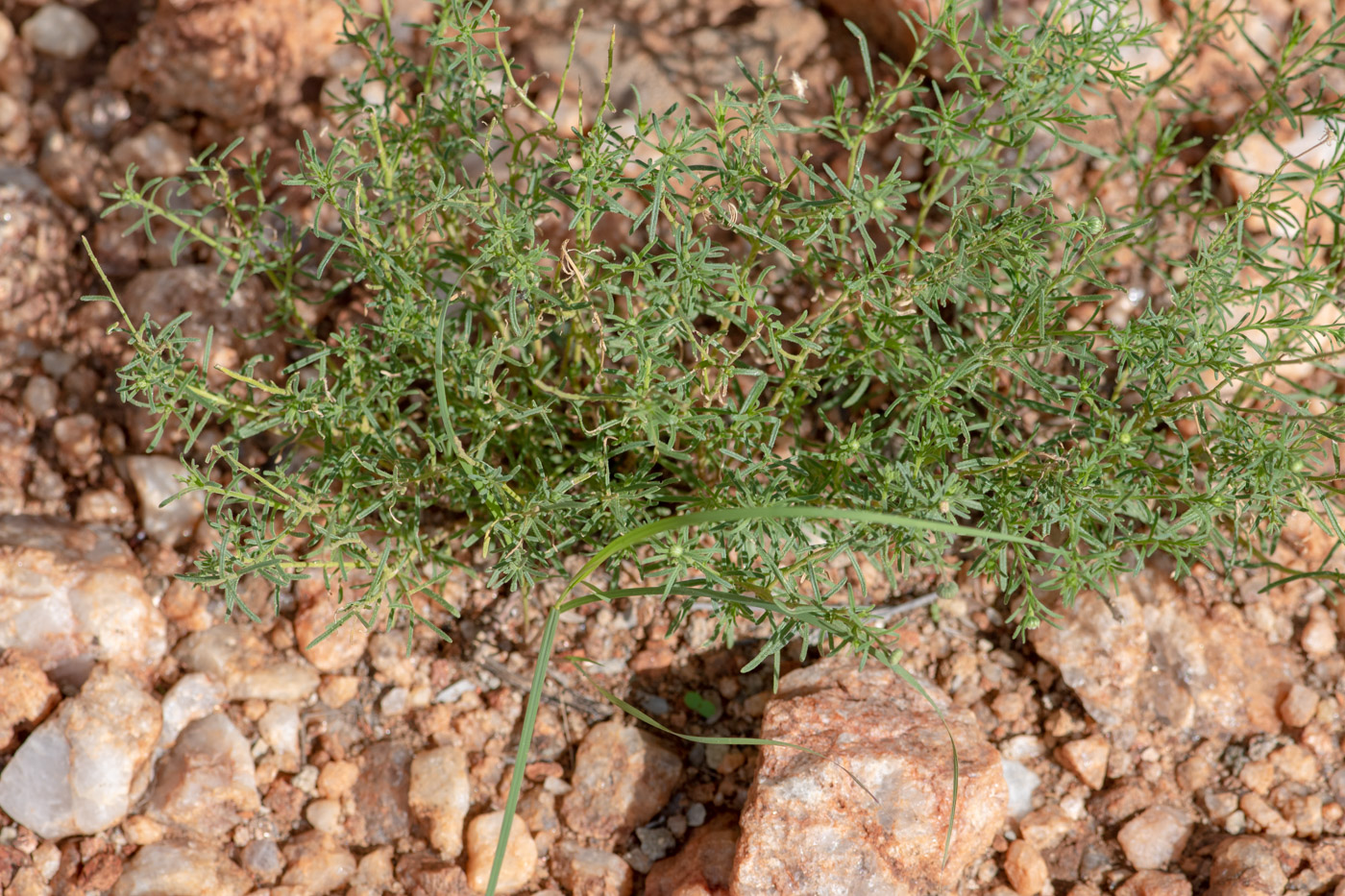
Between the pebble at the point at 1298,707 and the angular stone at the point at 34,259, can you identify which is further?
the angular stone at the point at 34,259

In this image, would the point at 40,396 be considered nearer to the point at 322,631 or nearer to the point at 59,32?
the point at 322,631

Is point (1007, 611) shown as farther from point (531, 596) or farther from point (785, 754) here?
point (531, 596)

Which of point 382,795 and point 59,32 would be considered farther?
point 59,32

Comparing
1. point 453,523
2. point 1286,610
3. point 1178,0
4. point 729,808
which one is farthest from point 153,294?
point 1286,610

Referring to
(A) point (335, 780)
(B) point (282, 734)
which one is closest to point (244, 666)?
(B) point (282, 734)

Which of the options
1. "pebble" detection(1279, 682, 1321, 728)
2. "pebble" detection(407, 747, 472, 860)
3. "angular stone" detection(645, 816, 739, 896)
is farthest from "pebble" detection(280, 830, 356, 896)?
"pebble" detection(1279, 682, 1321, 728)

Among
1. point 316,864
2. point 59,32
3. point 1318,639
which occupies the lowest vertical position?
point 316,864

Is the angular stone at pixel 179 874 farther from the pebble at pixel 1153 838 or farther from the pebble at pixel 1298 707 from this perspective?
the pebble at pixel 1298 707

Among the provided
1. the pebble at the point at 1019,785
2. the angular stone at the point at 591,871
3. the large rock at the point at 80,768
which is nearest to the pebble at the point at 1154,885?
the pebble at the point at 1019,785
